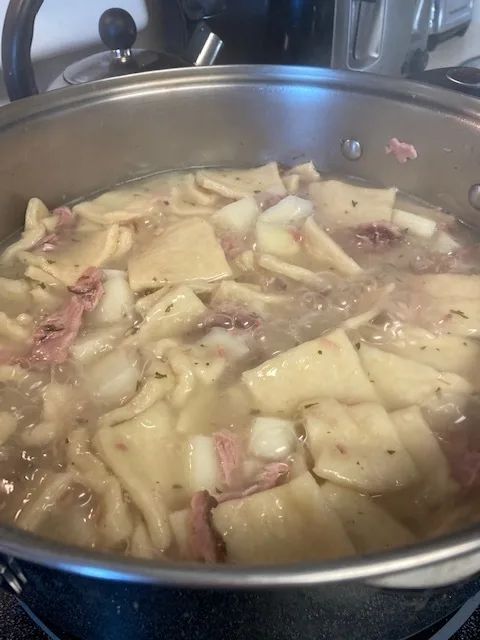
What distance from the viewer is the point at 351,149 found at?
7.03 feet

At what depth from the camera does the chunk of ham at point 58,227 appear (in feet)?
6.28

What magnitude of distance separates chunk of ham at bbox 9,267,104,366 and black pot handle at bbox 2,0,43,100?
1.93 feet

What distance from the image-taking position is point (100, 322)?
5.60ft

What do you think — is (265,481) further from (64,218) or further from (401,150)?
(401,150)

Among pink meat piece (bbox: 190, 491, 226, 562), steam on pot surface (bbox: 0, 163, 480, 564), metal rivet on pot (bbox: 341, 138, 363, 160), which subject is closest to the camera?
pink meat piece (bbox: 190, 491, 226, 562)

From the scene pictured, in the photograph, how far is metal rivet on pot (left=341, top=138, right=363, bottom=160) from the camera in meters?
2.12

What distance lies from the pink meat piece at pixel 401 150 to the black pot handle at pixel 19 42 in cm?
109

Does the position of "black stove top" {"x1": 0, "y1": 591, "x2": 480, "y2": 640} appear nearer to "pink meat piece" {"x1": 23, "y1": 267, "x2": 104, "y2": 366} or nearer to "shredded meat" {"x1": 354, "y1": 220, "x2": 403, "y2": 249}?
"pink meat piece" {"x1": 23, "y1": 267, "x2": 104, "y2": 366}

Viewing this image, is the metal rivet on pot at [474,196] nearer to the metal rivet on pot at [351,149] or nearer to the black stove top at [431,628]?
the metal rivet on pot at [351,149]

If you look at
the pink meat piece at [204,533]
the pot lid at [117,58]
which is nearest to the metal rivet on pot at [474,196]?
the pot lid at [117,58]

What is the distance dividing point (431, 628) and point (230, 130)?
157 cm

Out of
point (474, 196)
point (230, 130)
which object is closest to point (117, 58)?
point (230, 130)

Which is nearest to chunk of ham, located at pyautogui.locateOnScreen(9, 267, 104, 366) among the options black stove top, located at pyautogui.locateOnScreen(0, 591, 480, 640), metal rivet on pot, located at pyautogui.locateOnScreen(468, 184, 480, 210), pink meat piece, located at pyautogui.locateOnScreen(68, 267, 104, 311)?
pink meat piece, located at pyautogui.locateOnScreen(68, 267, 104, 311)

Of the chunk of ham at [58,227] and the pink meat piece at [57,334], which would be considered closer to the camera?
the pink meat piece at [57,334]
